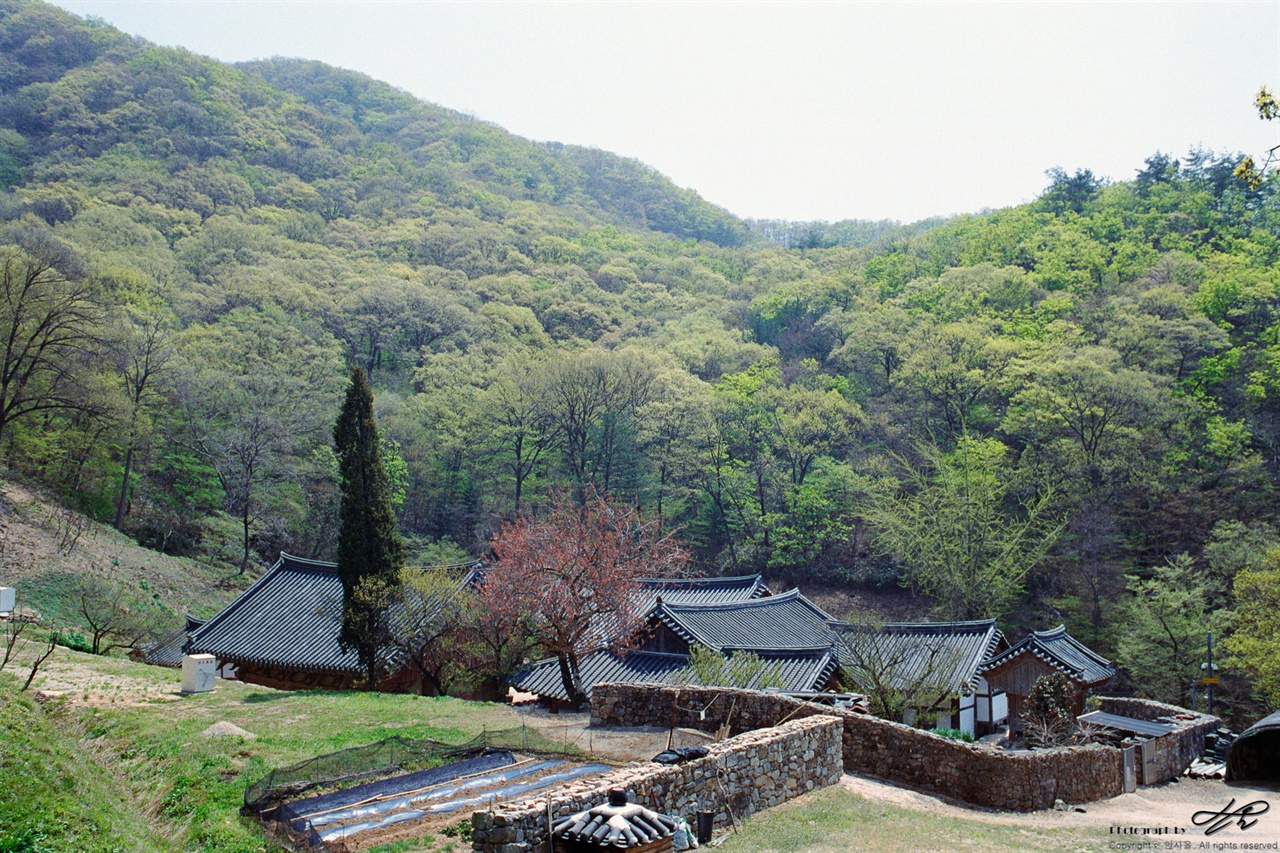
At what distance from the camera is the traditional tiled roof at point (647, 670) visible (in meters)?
20.0

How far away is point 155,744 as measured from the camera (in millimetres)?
11578

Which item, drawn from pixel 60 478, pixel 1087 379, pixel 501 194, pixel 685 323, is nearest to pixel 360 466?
pixel 60 478

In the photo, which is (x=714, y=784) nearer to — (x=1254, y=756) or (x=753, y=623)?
(x=1254, y=756)

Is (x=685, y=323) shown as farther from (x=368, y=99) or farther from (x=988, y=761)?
(x=368, y=99)

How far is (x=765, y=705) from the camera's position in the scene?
12547 mm

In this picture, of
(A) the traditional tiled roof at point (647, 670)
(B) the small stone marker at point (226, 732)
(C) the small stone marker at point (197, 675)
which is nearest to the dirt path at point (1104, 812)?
(A) the traditional tiled roof at point (647, 670)

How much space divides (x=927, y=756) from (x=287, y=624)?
1905cm

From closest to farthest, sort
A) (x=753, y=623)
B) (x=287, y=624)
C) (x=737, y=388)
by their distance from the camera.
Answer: (x=287, y=624), (x=753, y=623), (x=737, y=388)

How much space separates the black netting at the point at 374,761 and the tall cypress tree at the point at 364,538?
851 cm

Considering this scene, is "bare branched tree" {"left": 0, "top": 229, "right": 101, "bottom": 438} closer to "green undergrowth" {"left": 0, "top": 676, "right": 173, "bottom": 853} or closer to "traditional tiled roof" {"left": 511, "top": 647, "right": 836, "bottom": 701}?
"traditional tiled roof" {"left": 511, "top": 647, "right": 836, "bottom": 701}

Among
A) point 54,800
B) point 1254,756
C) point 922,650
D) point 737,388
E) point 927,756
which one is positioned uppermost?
point 737,388

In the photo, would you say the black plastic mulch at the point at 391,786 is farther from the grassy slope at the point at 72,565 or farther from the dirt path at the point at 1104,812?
the grassy slope at the point at 72,565

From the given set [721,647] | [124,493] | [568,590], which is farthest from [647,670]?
[124,493]

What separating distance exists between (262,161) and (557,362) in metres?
61.6
